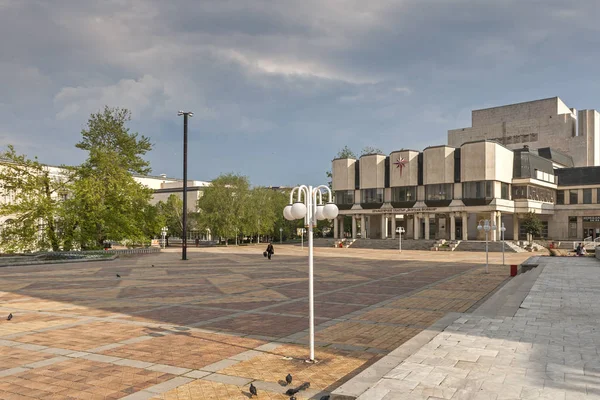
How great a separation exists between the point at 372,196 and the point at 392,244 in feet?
A: 39.9

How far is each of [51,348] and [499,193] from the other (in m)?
63.3

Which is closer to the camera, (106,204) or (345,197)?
(106,204)

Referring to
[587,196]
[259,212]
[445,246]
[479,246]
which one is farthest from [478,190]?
[259,212]

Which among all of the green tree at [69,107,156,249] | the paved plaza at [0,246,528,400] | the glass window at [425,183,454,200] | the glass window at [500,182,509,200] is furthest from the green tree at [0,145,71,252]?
the glass window at [500,182,509,200]

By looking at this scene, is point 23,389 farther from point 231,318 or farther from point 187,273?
point 187,273

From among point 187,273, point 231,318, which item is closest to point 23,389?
point 231,318

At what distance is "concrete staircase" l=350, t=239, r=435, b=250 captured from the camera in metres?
61.3

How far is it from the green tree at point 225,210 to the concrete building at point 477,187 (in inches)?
627

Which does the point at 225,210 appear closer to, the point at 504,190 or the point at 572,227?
the point at 504,190

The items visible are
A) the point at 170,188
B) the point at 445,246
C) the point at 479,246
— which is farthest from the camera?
the point at 170,188

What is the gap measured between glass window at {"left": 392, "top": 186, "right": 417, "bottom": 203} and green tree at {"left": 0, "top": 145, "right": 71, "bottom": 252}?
4854cm

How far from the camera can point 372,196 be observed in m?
73.8

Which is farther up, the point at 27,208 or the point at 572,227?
the point at 27,208

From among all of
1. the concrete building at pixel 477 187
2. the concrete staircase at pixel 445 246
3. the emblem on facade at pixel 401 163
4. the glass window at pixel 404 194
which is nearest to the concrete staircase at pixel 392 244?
the concrete staircase at pixel 445 246
